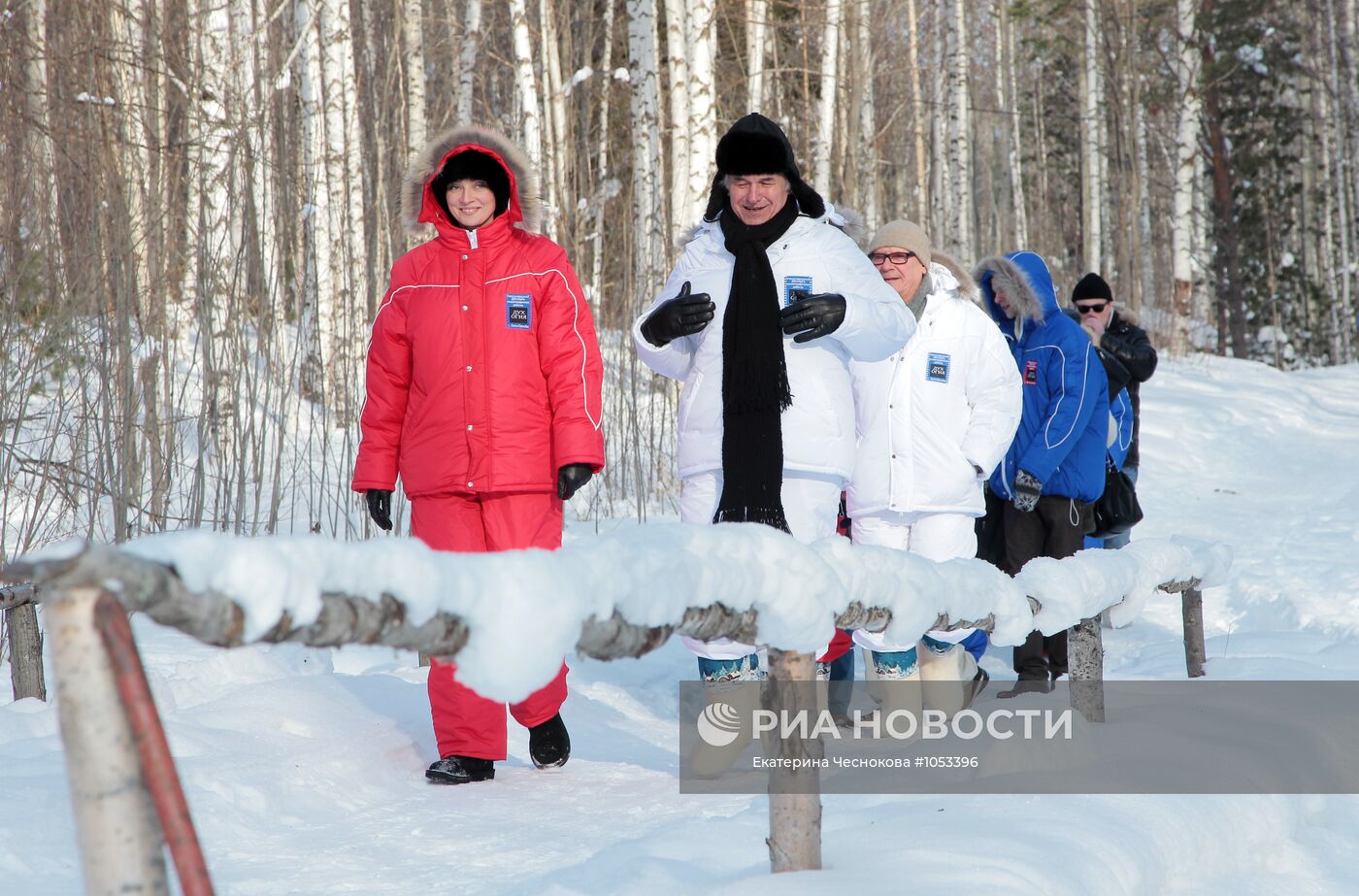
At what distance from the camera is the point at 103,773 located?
1.23 meters

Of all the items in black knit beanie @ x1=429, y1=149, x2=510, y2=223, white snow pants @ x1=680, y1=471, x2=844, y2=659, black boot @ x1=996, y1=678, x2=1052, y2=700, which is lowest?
black boot @ x1=996, y1=678, x2=1052, y2=700

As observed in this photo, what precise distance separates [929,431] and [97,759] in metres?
3.63

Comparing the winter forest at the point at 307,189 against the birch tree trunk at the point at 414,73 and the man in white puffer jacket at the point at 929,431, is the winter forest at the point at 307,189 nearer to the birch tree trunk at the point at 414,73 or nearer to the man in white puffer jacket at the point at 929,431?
the birch tree trunk at the point at 414,73

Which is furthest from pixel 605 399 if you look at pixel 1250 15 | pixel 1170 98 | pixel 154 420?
pixel 1250 15

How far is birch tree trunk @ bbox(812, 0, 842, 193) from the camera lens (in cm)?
1312

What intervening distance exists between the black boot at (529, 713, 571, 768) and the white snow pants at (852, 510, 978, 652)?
3.55ft

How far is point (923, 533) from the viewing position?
4.53m

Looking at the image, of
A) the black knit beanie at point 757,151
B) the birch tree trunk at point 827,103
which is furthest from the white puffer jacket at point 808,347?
the birch tree trunk at point 827,103

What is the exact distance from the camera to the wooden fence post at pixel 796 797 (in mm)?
2342

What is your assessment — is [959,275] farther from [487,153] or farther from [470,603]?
[470,603]

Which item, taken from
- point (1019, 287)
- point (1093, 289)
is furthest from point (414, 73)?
point (1019, 287)

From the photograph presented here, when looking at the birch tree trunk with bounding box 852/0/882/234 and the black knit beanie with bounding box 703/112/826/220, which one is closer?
the black knit beanie with bounding box 703/112/826/220

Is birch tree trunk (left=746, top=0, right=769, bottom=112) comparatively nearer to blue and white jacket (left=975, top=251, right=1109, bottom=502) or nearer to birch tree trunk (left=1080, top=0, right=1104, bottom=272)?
blue and white jacket (left=975, top=251, right=1109, bottom=502)

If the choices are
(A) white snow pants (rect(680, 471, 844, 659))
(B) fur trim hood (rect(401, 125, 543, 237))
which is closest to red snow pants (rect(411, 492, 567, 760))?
(A) white snow pants (rect(680, 471, 844, 659))
